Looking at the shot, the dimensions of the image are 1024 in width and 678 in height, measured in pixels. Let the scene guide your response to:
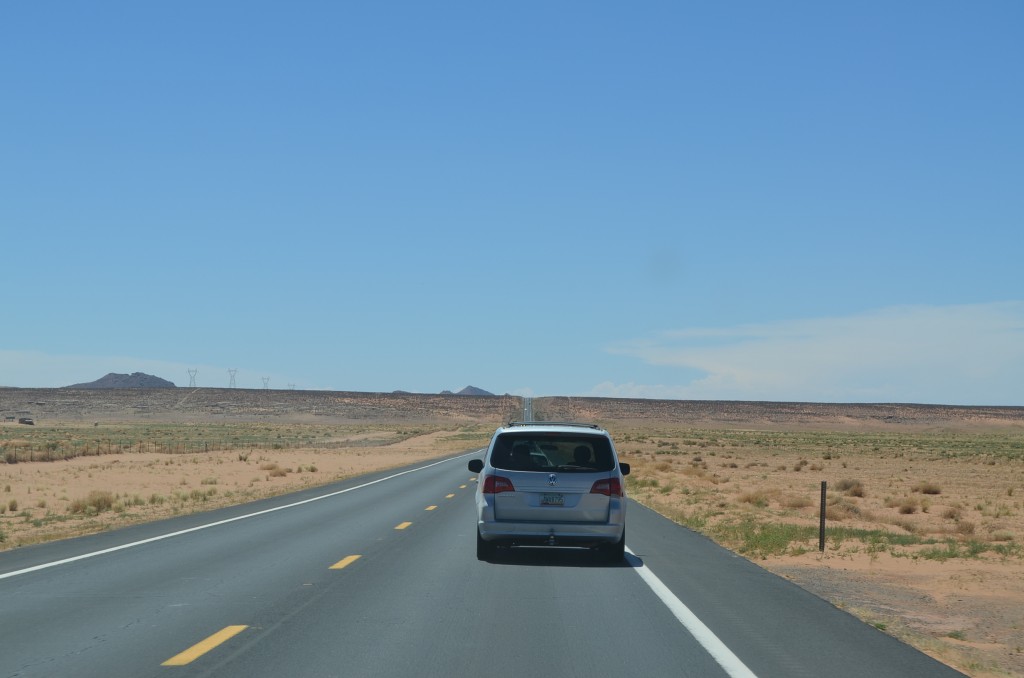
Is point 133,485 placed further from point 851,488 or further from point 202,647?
point 202,647

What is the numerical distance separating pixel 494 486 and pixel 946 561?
7.60m

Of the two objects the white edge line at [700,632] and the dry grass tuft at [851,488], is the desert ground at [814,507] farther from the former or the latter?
the white edge line at [700,632]

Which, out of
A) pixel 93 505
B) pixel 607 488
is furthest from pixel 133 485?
pixel 607 488

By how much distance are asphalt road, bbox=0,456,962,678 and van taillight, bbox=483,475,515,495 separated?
0.98 metres

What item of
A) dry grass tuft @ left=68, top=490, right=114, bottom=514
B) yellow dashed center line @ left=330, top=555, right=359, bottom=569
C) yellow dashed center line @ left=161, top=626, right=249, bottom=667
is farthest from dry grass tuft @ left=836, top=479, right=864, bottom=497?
yellow dashed center line @ left=161, top=626, right=249, bottom=667

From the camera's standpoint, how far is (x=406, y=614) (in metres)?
9.82

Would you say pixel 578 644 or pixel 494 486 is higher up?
pixel 494 486

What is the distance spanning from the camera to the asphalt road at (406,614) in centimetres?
776

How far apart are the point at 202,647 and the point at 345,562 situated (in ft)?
18.7

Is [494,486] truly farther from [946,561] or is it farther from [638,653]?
[946,561]

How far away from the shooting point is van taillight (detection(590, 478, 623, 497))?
13.7 meters

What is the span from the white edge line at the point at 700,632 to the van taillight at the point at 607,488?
1252 mm

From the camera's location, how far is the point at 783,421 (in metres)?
180

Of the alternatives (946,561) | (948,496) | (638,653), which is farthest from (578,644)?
(948,496)
